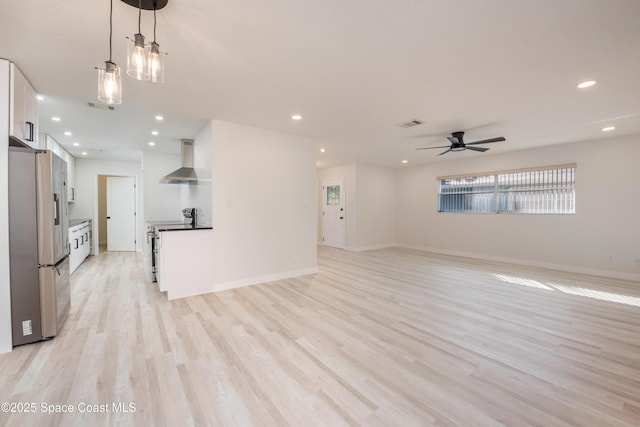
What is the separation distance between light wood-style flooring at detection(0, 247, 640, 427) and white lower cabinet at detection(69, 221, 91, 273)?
4.69 feet

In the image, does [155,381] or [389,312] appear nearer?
[155,381]

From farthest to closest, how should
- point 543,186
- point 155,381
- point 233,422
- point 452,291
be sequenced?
point 543,186 → point 452,291 → point 155,381 → point 233,422

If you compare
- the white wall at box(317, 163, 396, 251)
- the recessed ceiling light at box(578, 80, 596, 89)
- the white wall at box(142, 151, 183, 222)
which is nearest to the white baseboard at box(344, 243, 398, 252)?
the white wall at box(317, 163, 396, 251)

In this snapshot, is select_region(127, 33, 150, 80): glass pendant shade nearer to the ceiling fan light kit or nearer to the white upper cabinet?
the ceiling fan light kit

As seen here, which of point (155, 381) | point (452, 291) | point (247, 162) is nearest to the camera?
point (155, 381)

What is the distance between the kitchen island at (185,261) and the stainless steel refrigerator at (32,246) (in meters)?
1.17

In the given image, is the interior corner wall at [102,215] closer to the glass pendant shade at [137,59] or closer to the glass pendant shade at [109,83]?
the glass pendant shade at [109,83]

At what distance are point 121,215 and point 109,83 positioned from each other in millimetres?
7301

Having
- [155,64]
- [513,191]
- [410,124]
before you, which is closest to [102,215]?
[155,64]

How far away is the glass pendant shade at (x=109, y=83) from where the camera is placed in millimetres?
1688

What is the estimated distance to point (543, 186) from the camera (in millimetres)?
5914

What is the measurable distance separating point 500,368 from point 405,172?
7.13 metres

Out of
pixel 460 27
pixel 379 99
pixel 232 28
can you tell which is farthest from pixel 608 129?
pixel 232 28

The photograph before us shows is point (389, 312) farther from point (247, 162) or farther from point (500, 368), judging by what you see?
point (247, 162)
